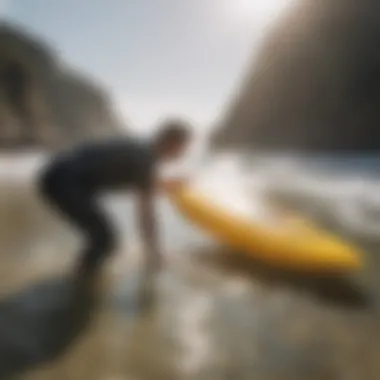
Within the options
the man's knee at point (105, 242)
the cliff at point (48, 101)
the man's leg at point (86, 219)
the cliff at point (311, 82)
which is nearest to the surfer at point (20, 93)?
the cliff at point (48, 101)

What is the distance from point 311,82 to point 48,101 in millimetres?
468

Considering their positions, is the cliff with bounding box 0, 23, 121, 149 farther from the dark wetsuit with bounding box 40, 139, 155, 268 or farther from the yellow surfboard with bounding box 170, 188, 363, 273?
the yellow surfboard with bounding box 170, 188, 363, 273

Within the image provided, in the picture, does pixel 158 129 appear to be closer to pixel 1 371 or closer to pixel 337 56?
pixel 337 56

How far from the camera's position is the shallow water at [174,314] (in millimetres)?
1188

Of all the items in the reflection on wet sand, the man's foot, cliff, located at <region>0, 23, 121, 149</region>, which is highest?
cliff, located at <region>0, 23, 121, 149</region>

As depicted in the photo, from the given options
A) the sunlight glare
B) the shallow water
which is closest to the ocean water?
the shallow water

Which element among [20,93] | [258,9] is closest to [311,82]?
[258,9]

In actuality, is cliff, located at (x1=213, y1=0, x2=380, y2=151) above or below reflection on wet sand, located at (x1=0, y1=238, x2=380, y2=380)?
above

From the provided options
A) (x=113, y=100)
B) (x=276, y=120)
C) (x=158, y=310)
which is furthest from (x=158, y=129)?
(x=158, y=310)

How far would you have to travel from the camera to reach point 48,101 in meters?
1.23

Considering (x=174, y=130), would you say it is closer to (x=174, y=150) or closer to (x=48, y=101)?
(x=174, y=150)

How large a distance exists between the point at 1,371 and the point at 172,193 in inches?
16.1

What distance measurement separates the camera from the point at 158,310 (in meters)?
1.24

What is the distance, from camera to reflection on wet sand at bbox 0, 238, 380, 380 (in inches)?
46.6
